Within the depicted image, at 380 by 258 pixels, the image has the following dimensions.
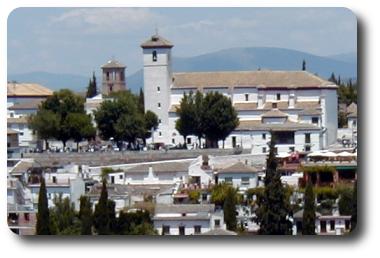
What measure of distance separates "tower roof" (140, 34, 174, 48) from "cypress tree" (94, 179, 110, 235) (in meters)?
0.91

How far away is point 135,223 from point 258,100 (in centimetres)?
523

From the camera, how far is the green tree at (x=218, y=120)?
10078mm

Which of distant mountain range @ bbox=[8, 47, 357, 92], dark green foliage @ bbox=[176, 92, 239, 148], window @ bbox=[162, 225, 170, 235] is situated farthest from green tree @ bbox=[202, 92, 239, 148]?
window @ bbox=[162, 225, 170, 235]

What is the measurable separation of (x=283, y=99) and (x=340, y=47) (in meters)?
6.26

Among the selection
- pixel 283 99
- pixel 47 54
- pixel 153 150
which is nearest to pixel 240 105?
pixel 153 150

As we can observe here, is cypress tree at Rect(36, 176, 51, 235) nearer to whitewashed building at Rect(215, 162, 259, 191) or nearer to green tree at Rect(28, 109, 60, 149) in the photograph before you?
whitewashed building at Rect(215, 162, 259, 191)

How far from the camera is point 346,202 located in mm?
6816

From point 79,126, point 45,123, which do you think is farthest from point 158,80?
point 45,123

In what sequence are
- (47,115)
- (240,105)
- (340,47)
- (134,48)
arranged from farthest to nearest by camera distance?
(240,105) < (47,115) < (134,48) < (340,47)

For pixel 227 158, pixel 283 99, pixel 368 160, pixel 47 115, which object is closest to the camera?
pixel 368 160

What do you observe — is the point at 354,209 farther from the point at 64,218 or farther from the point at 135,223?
the point at 64,218

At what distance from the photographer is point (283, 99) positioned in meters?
13.2

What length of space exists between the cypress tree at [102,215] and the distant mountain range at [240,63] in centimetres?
66

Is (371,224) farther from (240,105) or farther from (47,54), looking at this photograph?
(240,105)
